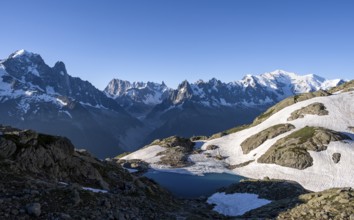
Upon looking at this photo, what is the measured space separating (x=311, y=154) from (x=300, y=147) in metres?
5.77

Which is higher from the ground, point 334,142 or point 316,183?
point 334,142

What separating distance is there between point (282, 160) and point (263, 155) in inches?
411

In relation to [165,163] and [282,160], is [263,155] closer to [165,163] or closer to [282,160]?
[282,160]

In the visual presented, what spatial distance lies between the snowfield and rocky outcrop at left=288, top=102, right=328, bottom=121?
2.16 meters

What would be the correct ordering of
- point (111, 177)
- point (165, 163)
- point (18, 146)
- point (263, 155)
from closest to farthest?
point (18, 146) → point (111, 177) → point (263, 155) → point (165, 163)

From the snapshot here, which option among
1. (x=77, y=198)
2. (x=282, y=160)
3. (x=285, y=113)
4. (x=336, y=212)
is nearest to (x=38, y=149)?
(x=77, y=198)

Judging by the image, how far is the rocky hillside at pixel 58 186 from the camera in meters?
25.5

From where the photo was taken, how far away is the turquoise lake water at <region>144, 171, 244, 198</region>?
292ft

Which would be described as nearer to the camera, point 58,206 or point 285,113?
point 58,206

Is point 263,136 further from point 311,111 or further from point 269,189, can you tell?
point 269,189

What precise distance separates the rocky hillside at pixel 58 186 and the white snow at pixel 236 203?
43.2 feet

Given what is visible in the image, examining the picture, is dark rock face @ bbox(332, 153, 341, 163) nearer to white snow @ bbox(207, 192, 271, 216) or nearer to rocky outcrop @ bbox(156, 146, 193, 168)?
white snow @ bbox(207, 192, 271, 216)

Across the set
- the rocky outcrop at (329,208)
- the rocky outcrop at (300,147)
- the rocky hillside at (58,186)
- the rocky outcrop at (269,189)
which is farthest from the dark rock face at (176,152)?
the rocky outcrop at (329,208)

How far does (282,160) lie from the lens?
11162cm
